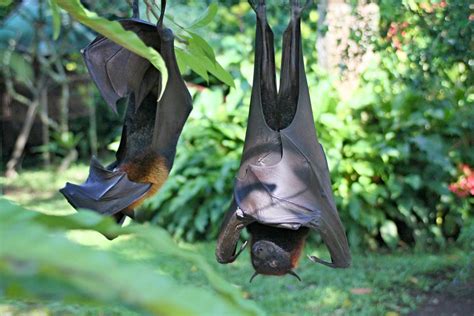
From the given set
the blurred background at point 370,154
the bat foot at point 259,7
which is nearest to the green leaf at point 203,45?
the bat foot at point 259,7

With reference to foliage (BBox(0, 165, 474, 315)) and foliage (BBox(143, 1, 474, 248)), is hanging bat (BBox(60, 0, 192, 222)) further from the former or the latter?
foliage (BBox(143, 1, 474, 248))

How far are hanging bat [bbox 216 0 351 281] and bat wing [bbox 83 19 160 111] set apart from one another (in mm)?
235

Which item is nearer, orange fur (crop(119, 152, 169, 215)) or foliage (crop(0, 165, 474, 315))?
orange fur (crop(119, 152, 169, 215))

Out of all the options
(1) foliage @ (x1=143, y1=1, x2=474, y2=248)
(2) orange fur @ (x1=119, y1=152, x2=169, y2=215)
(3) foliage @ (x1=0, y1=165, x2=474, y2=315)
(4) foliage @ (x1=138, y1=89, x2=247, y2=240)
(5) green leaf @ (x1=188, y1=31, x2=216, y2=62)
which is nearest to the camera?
(5) green leaf @ (x1=188, y1=31, x2=216, y2=62)

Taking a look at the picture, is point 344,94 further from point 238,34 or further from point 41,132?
point 41,132

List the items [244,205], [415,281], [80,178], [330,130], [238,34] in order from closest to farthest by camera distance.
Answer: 1. [244,205]
2. [415,281]
3. [330,130]
4. [238,34]
5. [80,178]

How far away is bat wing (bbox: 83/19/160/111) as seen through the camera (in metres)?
1.23

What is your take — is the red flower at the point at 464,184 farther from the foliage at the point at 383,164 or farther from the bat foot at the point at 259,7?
the bat foot at the point at 259,7

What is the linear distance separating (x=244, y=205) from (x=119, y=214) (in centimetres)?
24

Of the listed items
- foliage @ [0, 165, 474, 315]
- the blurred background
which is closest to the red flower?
the blurred background

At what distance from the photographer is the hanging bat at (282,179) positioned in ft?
4.25

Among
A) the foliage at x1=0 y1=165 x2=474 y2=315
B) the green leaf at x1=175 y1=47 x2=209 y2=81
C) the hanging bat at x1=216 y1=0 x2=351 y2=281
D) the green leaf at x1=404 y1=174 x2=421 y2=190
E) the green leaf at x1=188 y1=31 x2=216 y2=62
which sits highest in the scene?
the green leaf at x1=188 y1=31 x2=216 y2=62

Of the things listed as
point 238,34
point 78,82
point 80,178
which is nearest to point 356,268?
point 238,34

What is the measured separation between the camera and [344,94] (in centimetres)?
452
